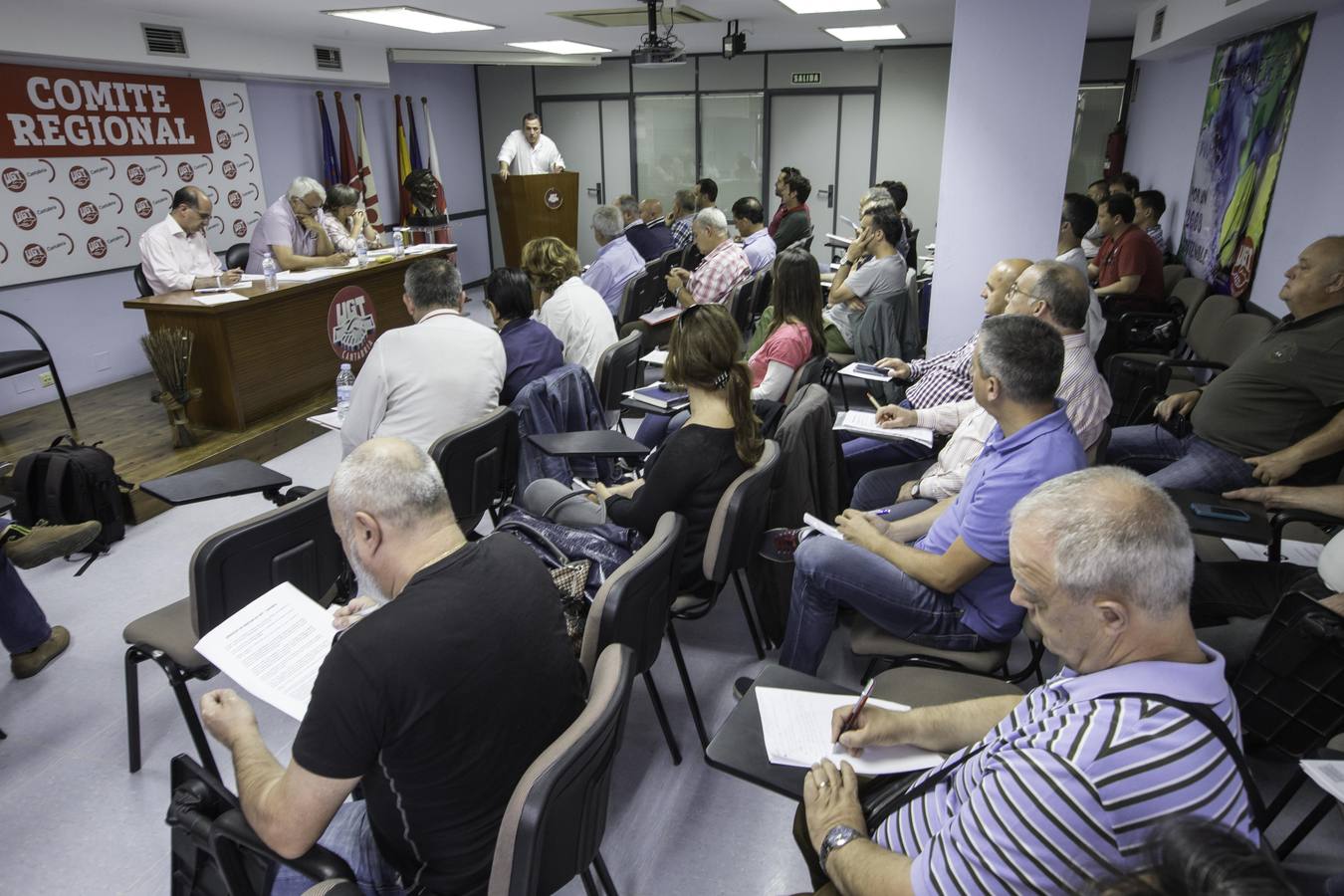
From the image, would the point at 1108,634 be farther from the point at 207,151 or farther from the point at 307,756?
the point at 207,151

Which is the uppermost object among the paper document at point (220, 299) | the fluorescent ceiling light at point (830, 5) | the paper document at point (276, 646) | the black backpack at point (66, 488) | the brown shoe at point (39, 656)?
the fluorescent ceiling light at point (830, 5)

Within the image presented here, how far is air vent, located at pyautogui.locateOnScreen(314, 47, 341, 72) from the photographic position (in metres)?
7.28

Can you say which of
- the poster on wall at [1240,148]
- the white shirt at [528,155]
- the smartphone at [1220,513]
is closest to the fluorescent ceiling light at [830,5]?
the poster on wall at [1240,148]

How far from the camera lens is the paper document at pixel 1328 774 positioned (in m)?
1.41

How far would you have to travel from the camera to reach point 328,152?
7.92 metres

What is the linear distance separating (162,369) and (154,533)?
3.50 ft

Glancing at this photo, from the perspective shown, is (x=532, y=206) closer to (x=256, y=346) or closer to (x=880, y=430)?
(x=256, y=346)

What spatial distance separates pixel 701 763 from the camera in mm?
2334

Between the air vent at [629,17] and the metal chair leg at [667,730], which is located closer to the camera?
the metal chair leg at [667,730]

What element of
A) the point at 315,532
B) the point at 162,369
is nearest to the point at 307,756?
the point at 315,532

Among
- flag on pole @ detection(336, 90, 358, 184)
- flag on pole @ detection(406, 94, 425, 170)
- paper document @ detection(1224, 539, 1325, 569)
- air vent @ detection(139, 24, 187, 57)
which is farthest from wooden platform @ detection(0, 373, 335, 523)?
flag on pole @ detection(406, 94, 425, 170)

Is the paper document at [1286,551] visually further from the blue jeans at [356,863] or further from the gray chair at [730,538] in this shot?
the blue jeans at [356,863]

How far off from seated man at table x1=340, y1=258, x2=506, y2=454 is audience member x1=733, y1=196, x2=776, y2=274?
10.8 ft

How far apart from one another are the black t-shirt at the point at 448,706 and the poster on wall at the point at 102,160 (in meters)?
5.85
